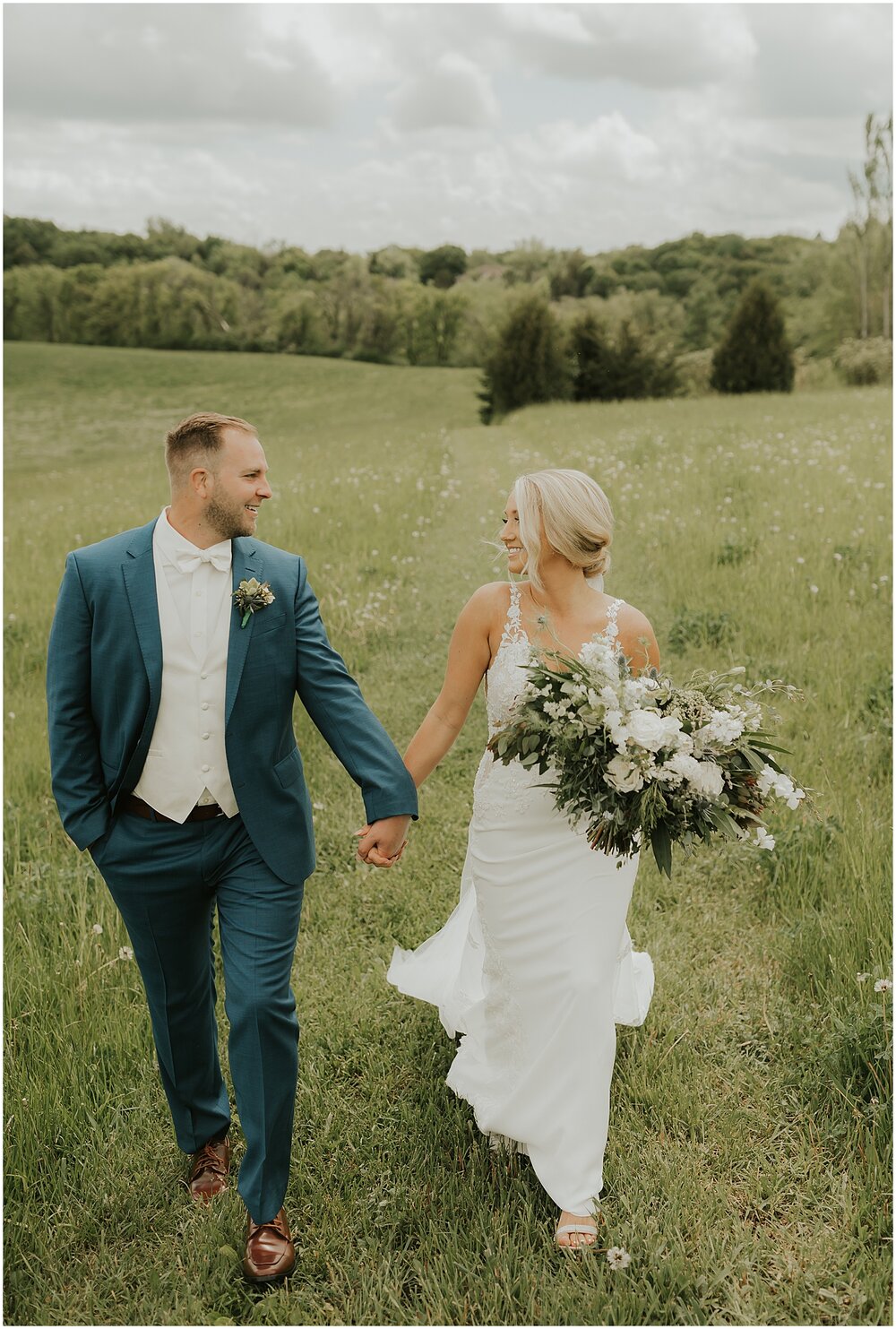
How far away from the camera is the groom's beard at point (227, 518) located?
134 inches

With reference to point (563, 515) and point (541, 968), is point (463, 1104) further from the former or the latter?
point (563, 515)

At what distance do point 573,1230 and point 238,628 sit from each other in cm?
231

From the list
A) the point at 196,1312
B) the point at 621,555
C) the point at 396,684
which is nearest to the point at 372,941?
the point at 196,1312

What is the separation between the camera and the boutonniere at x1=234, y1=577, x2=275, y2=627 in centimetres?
333

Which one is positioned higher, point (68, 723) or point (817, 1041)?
point (68, 723)

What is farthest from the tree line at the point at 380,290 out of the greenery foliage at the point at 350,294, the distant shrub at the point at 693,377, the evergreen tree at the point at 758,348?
the evergreen tree at the point at 758,348

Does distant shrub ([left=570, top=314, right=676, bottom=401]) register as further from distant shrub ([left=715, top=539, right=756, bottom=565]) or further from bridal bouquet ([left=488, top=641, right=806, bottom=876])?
bridal bouquet ([left=488, top=641, right=806, bottom=876])

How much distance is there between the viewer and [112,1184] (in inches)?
146

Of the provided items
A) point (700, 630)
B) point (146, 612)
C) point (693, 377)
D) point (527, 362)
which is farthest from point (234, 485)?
point (693, 377)

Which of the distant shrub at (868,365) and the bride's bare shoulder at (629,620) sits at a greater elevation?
the distant shrub at (868,365)

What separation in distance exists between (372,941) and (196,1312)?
6.85 ft

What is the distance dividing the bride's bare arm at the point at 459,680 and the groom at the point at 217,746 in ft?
1.34

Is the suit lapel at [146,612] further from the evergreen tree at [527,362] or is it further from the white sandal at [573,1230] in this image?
the evergreen tree at [527,362]

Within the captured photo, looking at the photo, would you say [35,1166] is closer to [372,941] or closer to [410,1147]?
[410,1147]
